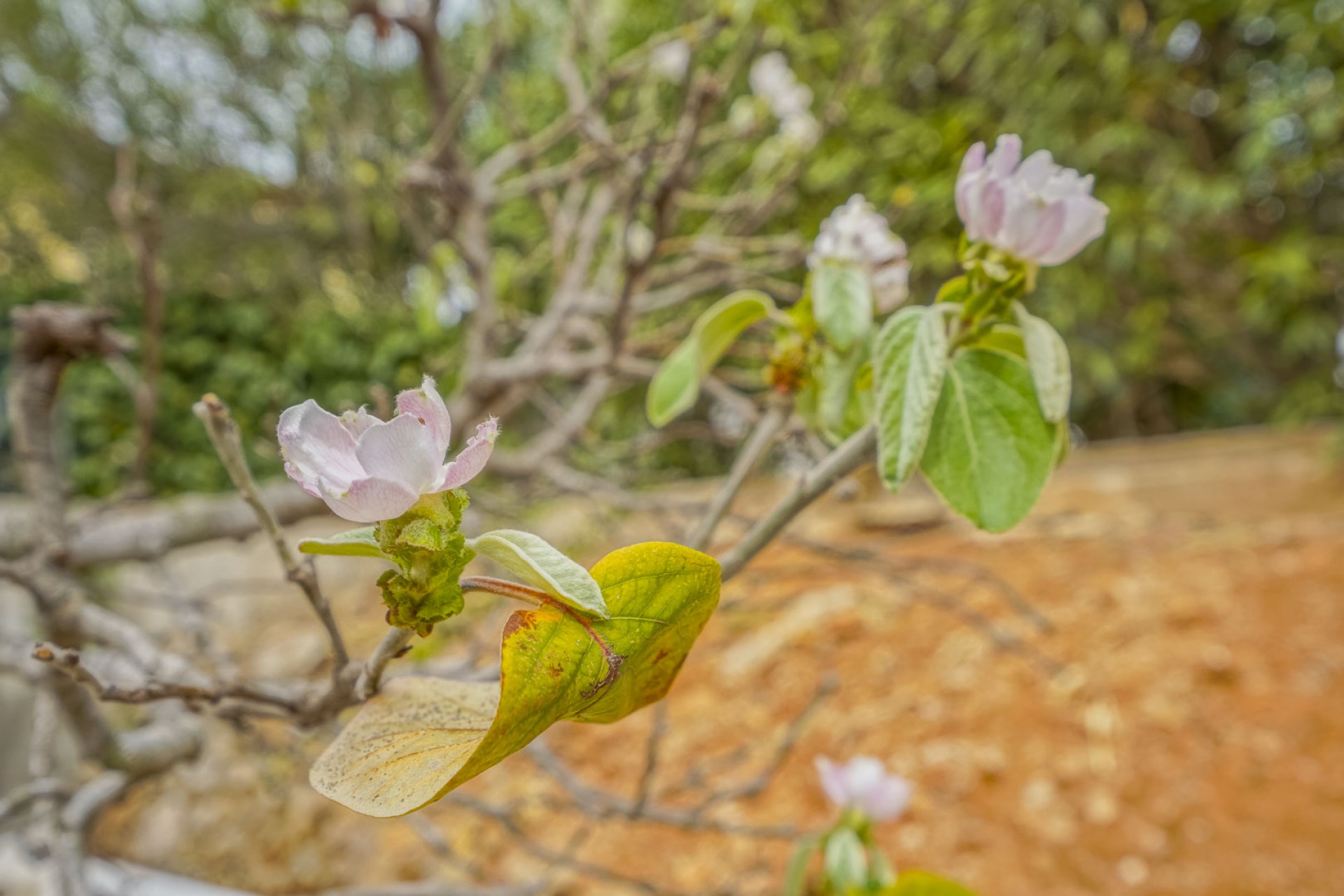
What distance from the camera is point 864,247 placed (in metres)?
0.36

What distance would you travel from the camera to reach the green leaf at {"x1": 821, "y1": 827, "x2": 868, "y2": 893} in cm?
51

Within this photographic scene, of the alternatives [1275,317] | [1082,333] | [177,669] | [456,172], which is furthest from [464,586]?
[1082,333]

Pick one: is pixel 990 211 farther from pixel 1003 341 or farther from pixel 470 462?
pixel 470 462

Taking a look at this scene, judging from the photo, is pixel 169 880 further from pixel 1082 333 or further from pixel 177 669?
pixel 1082 333

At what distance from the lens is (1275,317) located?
2.10 metres

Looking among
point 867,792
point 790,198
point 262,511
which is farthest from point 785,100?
point 790,198

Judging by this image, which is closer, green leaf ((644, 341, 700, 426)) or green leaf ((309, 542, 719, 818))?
green leaf ((309, 542, 719, 818))

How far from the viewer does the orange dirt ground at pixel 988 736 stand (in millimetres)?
881

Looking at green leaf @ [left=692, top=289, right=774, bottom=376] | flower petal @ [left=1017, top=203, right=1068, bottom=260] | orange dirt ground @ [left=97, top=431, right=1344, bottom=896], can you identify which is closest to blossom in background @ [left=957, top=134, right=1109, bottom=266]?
flower petal @ [left=1017, top=203, right=1068, bottom=260]

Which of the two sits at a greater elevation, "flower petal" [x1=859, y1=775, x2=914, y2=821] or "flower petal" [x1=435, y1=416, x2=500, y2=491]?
"flower petal" [x1=435, y1=416, x2=500, y2=491]

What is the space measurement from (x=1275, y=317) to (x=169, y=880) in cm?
270

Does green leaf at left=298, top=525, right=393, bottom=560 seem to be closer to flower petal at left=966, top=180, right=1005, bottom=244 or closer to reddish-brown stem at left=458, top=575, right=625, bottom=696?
reddish-brown stem at left=458, top=575, right=625, bottom=696

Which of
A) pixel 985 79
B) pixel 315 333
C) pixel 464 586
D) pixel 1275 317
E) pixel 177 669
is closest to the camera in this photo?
pixel 464 586

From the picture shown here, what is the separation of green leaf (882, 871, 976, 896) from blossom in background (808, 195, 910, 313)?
298 millimetres
